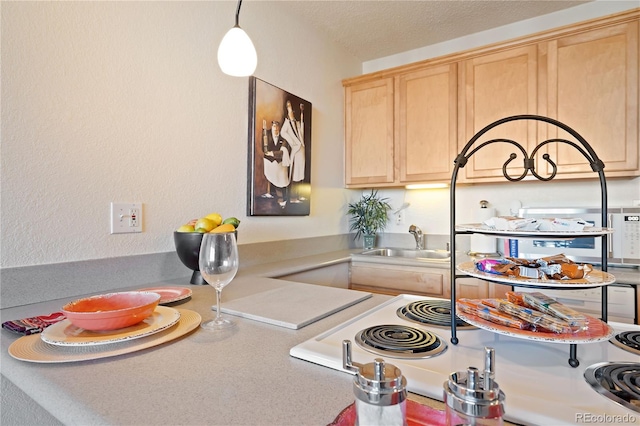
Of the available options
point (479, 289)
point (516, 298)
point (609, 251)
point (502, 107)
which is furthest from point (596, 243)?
point (516, 298)

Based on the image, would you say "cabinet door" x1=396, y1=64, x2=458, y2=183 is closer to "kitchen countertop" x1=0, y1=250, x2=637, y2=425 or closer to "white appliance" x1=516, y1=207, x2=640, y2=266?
"white appliance" x1=516, y1=207, x2=640, y2=266

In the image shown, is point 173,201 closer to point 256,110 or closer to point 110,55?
point 110,55

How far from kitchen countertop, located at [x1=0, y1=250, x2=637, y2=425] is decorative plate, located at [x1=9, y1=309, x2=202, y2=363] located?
0.01 meters

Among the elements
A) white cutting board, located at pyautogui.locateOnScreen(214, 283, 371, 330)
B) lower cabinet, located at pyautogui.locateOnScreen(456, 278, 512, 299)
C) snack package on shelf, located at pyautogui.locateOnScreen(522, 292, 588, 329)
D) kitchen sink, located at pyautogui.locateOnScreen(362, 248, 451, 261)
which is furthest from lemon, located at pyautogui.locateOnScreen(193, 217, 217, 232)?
lower cabinet, located at pyautogui.locateOnScreen(456, 278, 512, 299)

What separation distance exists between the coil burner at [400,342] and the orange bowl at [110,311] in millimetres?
472

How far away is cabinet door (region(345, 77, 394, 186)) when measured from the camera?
253cm

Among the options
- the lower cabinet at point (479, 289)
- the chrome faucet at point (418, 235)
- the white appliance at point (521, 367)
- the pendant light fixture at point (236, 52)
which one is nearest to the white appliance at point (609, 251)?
the lower cabinet at point (479, 289)

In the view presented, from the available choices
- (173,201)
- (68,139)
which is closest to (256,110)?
(173,201)

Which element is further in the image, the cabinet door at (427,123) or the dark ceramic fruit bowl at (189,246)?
the cabinet door at (427,123)

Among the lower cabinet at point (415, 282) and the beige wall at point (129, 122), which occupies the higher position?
the beige wall at point (129, 122)

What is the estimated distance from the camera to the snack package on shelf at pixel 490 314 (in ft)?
1.95

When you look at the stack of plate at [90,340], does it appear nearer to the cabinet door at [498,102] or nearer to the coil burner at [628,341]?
the coil burner at [628,341]

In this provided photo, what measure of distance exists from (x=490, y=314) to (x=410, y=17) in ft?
7.19

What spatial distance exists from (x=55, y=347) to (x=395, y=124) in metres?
2.30
